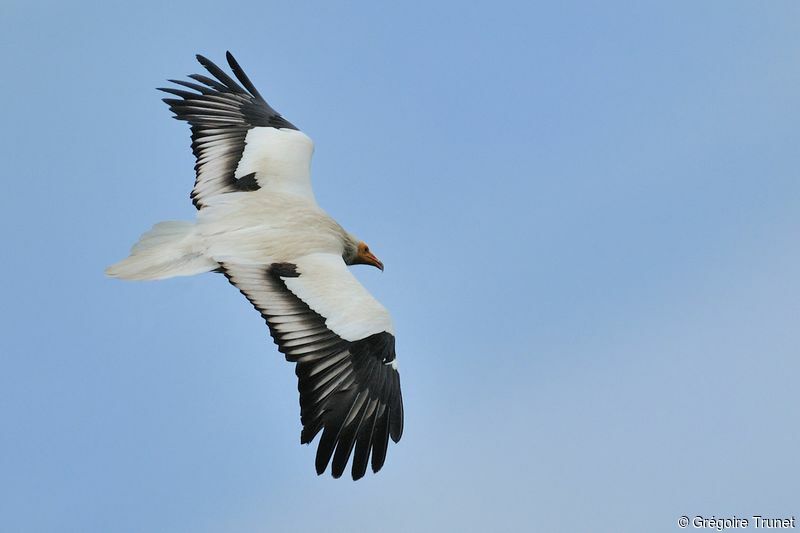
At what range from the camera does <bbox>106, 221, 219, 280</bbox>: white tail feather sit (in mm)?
13438

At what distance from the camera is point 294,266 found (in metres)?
13.4

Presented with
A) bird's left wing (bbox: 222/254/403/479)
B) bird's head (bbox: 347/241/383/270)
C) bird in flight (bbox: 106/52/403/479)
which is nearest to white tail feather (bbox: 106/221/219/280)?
bird in flight (bbox: 106/52/403/479)

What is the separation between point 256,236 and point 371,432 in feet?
9.18

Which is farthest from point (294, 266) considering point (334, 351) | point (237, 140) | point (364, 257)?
point (237, 140)

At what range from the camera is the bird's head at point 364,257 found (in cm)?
1542

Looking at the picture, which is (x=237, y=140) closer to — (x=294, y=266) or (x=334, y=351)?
(x=294, y=266)

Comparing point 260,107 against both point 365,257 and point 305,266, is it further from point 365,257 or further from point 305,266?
point 305,266

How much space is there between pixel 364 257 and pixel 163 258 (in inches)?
118

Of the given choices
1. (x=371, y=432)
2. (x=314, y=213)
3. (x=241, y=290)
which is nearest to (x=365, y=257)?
(x=314, y=213)

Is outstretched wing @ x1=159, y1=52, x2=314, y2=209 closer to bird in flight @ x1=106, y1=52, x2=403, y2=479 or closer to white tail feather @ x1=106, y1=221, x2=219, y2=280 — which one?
bird in flight @ x1=106, y1=52, x2=403, y2=479

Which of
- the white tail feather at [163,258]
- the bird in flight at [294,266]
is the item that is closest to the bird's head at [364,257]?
the bird in flight at [294,266]

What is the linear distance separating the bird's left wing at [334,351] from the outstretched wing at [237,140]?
1.89 meters

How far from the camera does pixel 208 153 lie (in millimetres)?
15648

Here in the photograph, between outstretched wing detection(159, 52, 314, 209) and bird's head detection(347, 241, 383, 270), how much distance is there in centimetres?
88
